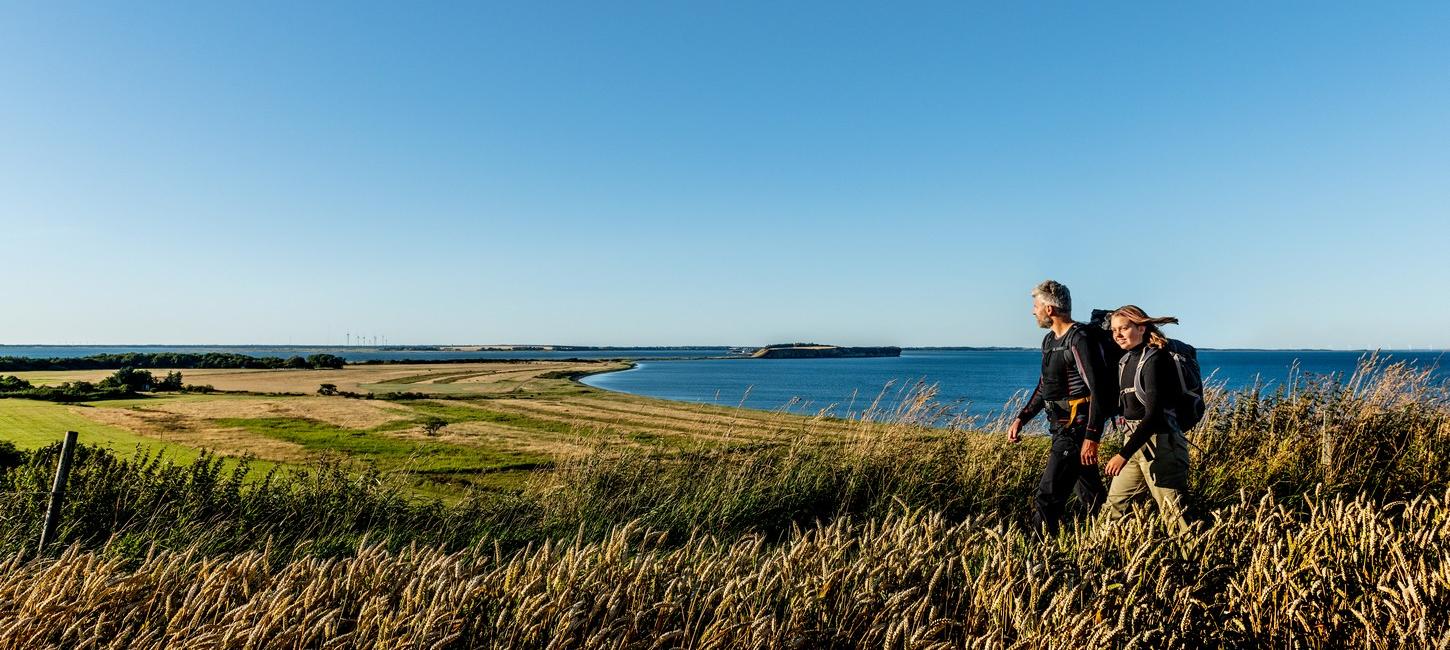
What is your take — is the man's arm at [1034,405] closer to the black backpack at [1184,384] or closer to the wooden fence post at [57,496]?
the black backpack at [1184,384]

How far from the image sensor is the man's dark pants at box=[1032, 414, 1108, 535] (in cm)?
580

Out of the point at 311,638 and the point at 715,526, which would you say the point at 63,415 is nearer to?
the point at 715,526

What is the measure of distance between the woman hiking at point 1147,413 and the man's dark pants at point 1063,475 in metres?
0.24

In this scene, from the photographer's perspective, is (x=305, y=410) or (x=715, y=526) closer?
(x=715, y=526)

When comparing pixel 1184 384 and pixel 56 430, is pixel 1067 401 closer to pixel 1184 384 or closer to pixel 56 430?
pixel 1184 384

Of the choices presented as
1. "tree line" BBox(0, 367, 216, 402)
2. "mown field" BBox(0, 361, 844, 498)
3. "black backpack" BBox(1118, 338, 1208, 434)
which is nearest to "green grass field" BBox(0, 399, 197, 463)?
"mown field" BBox(0, 361, 844, 498)

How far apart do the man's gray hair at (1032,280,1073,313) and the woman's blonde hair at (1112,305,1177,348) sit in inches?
17.8

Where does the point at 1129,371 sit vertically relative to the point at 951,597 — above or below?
above

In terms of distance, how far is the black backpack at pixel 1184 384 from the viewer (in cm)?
A: 541

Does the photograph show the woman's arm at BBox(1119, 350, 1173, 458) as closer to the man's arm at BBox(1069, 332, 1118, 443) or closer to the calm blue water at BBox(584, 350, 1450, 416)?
the man's arm at BBox(1069, 332, 1118, 443)

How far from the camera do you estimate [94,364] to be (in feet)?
202

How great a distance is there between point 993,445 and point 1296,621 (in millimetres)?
5133

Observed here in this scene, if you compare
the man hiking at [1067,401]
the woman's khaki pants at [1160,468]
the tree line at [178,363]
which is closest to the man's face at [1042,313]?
the man hiking at [1067,401]

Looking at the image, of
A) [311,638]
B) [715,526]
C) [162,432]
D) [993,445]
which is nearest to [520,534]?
[715,526]
